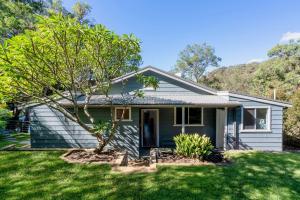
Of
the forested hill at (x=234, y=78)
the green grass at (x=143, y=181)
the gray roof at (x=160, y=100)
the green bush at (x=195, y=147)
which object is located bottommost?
the green grass at (x=143, y=181)

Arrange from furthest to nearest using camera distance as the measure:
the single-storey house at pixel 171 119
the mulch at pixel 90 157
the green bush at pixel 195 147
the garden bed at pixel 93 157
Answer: the single-storey house at pixel 171 119 < the green bush at pixel 195 147 < the mulch at pixel 90 157 < the garden bed at pixel 93 157

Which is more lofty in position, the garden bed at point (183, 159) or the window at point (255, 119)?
the window at point (255, 119)

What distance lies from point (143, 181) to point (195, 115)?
7.36 metres

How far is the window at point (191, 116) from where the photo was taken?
1234 cm

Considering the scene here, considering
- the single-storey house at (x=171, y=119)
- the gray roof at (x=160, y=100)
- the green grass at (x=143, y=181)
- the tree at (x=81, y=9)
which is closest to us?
the green grass at (x=143, y=181)

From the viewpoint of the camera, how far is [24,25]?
59.9 ft

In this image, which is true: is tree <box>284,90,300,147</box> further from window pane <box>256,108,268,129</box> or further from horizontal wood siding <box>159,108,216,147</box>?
horizontal wood siding <box>159,108,216,147</box>

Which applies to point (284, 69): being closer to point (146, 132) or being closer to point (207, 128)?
point (207, 128)

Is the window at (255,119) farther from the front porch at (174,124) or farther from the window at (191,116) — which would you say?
the window at (191,116)

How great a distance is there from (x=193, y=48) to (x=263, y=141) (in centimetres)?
3534

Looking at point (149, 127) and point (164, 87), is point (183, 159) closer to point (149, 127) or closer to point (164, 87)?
point (149, 127)

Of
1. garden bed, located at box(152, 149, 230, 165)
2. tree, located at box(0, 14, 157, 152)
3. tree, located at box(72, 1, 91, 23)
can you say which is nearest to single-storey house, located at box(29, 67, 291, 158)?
garden bed, located at box(152, 149, 230, 165)

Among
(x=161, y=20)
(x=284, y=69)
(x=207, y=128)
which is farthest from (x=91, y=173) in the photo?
(x=284, y=69)

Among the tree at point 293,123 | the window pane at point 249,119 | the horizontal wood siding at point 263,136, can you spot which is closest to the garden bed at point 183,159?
the horizontal wood siding at point 263,136
